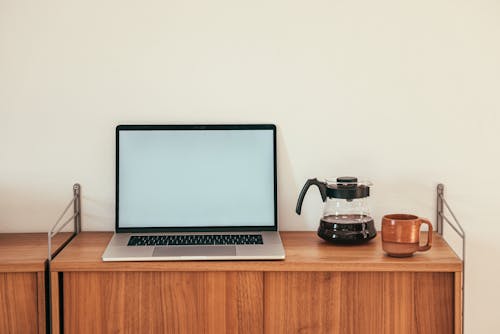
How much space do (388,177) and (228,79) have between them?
0.62m

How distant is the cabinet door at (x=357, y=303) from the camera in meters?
1.98

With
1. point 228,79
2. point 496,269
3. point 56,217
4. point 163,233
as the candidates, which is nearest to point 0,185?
point 56,217

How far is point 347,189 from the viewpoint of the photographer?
2139mm

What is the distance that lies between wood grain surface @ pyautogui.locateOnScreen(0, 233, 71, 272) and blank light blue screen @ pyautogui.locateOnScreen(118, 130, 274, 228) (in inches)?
10.2

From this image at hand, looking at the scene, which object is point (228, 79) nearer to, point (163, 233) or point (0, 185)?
point (163, 233)

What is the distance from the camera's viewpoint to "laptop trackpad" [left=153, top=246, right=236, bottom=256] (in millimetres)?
2006

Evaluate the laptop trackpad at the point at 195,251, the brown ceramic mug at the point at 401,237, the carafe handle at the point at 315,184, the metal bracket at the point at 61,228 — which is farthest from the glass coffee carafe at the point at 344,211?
the metal bracket at the point at 61,228

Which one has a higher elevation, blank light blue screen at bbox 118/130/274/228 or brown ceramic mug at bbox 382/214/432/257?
blank light blue screen at bbox 118/130/274/228

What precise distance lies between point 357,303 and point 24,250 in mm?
996

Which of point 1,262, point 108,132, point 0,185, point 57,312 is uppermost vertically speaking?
point 108,132

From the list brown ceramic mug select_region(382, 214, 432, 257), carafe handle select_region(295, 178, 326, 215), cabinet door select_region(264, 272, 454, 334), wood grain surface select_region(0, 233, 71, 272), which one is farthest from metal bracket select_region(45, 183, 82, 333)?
brown ceramic mug select_region(382, 214, 432, 257)

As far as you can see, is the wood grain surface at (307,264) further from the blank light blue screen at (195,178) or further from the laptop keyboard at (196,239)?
the blank light blue screen at (195,178)

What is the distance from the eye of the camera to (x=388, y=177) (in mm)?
2344

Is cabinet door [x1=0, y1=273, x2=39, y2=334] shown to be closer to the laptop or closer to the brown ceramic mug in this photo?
the laptop
